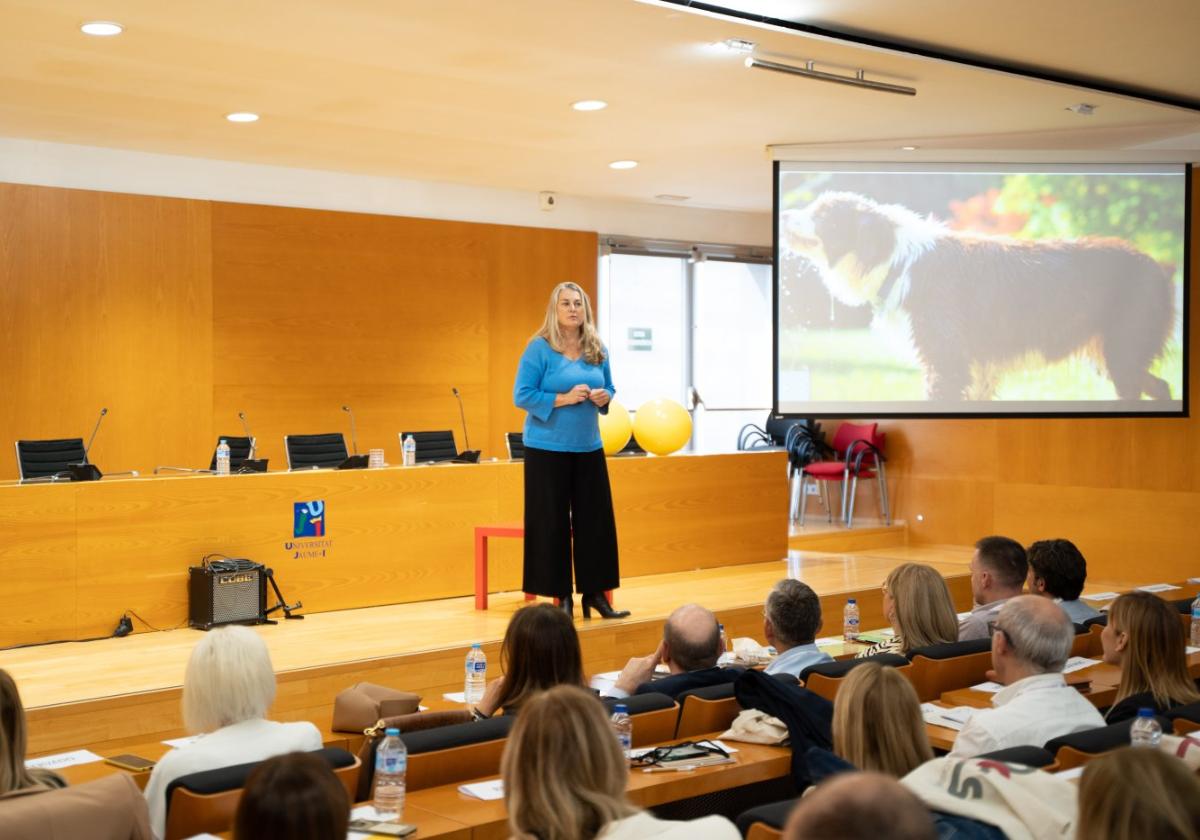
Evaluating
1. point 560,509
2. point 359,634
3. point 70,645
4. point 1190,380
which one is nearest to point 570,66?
point 560,509

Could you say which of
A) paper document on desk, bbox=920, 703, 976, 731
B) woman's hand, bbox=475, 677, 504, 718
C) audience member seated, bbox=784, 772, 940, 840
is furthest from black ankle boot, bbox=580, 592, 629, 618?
audience member seated, bbox=784, 772, 940, 840

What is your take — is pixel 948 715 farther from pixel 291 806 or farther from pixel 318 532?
pixel 318 532

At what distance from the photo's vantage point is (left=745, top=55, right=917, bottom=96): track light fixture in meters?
6.22

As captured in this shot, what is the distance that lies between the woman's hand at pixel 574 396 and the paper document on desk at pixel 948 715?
249 centimetres

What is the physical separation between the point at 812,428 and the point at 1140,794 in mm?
9548

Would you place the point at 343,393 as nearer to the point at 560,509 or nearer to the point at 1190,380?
the point at 560,509

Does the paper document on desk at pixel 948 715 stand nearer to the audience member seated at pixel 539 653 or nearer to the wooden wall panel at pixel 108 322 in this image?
the audience member seated at pixel 539 653

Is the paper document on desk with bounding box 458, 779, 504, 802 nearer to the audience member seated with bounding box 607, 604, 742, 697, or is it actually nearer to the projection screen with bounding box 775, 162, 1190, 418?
the audience member seated with bounding box 607, 604, 742, 697

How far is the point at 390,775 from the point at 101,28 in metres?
4.21

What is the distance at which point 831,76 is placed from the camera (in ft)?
21.2

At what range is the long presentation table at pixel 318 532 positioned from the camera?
5.85m

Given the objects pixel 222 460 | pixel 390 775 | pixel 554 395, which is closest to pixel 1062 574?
pixel 554 395

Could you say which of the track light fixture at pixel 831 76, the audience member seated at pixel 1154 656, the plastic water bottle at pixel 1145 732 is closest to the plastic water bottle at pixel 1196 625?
the audience member seated at pixel 1154 656

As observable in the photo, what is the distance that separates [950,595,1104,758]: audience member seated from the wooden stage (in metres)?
2.12
